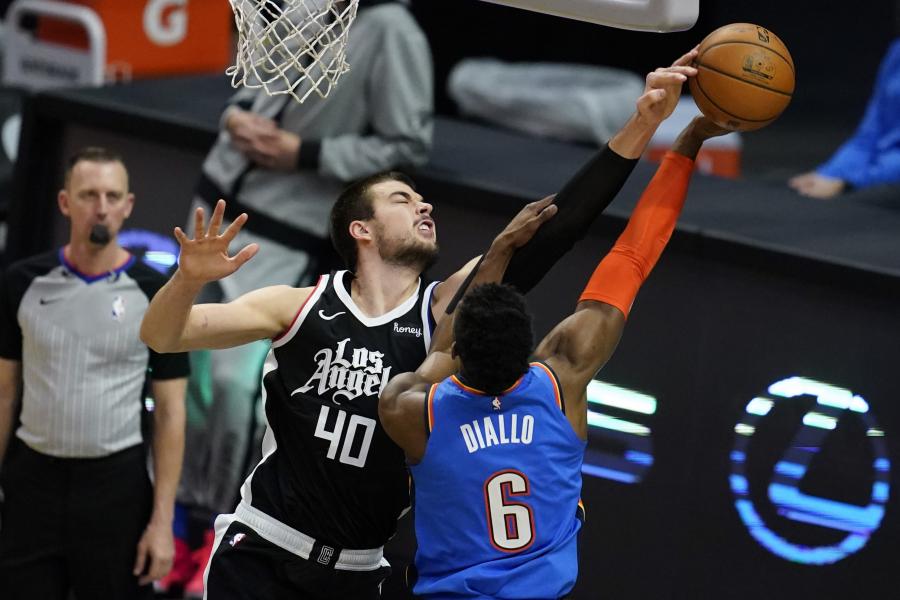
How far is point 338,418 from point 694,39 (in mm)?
9091

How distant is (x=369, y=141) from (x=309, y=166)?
264mm

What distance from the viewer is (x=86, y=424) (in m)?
5.00

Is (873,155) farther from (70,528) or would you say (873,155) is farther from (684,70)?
(70,528)

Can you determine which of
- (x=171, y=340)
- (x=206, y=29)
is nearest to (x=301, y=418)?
(x=171, y=340)

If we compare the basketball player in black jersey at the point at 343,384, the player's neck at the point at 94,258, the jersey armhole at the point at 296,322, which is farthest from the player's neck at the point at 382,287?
the player's neck at the point at 94,258

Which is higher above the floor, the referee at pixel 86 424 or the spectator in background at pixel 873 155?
the spectator in background at pixel 873 155

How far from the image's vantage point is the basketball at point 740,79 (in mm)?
4020

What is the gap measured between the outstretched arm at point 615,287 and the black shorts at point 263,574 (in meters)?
0.96

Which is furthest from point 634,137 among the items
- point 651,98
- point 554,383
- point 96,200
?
point 96,200

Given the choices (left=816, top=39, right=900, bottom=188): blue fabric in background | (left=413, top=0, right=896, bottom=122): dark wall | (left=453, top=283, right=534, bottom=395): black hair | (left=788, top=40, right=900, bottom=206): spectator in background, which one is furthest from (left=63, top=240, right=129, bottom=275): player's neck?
(left=413, top=0, right=896, bottom=122): dark wall

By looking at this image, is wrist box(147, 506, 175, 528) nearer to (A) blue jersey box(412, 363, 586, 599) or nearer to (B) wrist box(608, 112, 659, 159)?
(A) blue jersey box(412, 363, 586, 599)

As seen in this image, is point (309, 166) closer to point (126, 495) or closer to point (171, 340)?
point (126, 495)

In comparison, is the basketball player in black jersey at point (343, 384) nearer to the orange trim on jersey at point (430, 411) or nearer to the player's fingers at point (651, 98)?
the player's fingers at point (651, 98)

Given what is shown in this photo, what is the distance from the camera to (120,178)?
5.22m
